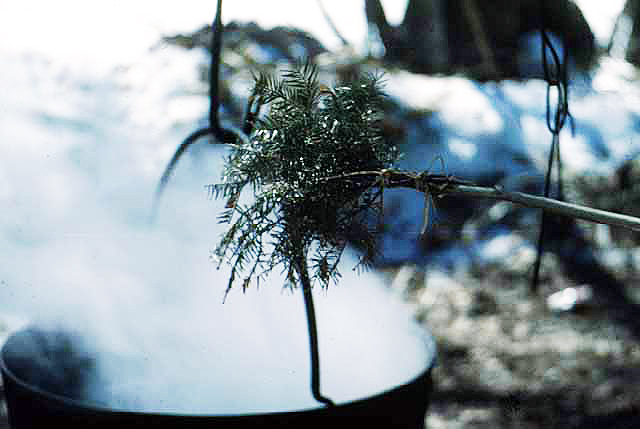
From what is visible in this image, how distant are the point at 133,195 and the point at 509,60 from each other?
343cm

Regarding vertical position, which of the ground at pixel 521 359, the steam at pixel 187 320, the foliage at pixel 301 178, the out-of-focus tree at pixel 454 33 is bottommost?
the ground at pixel 521 359

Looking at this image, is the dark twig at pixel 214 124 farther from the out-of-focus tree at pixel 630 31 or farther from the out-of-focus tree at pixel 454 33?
the out-of-focus tree at pixel 630 31

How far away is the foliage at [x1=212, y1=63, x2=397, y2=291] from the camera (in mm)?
939

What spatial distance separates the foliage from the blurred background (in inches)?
21.3

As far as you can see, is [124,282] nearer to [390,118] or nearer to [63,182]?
[63,182]

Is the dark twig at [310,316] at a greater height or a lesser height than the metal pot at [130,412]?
greater

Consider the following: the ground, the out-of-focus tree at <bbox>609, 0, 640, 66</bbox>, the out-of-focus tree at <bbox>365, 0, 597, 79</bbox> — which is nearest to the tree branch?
the ground

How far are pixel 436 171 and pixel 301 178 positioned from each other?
3176mm

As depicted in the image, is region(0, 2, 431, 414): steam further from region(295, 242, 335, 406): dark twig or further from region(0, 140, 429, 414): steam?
region(295, 242, 335, 406): dark twig

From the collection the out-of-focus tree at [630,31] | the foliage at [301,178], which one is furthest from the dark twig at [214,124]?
the out-of-focus tree at [630,31]

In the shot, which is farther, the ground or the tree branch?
the ground

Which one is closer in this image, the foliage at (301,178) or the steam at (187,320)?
the foliage at (301,178)

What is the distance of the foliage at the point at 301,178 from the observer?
939 millimetres

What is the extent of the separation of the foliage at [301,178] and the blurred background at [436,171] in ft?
1.78
